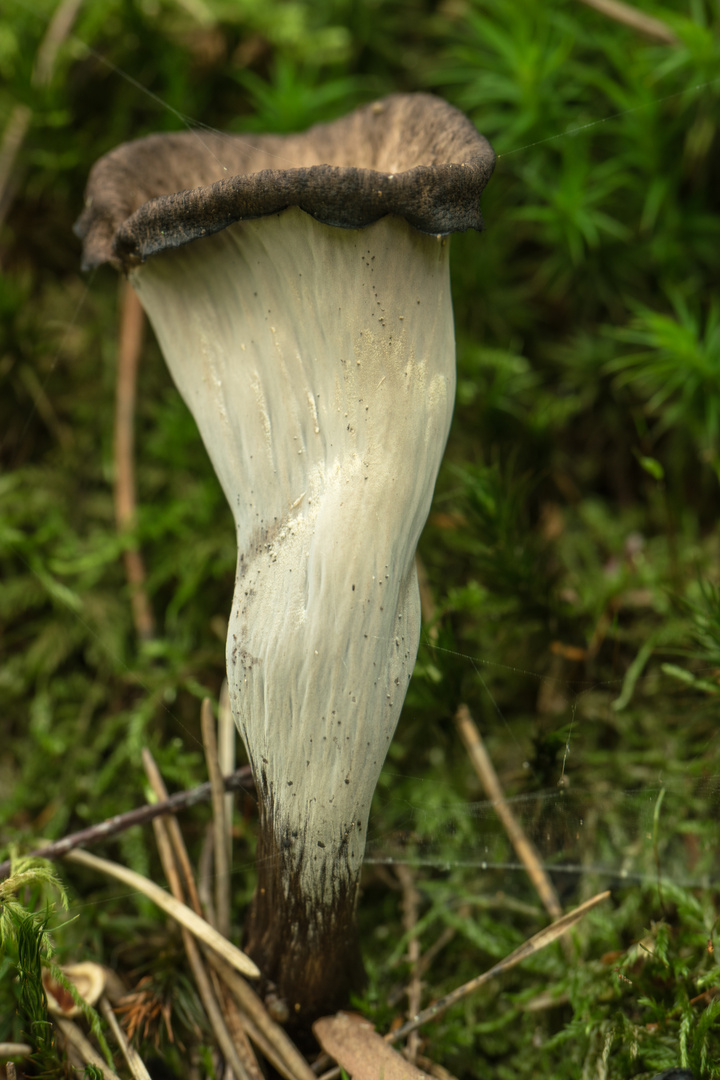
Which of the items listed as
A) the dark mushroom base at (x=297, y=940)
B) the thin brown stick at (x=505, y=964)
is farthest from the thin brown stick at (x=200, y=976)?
the thin brown stick at (x=505, y=964)

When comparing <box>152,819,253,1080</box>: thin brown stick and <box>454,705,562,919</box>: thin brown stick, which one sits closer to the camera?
<box>152,819,253,1080</box>: thin brown stick

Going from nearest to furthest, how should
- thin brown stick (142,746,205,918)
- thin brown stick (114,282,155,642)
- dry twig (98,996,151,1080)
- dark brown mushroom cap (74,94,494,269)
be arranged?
dark brown mushroom cap (74,94,494,269) < dry twig (98,996,151,1080) < thin brown stick (142,746,205,918) < thin brown stick (114,282,155,642)

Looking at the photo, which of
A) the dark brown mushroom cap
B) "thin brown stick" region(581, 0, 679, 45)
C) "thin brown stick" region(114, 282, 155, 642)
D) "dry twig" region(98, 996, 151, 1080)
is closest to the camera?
the dark brown mushroom cap

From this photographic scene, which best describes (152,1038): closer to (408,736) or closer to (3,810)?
(3,810)

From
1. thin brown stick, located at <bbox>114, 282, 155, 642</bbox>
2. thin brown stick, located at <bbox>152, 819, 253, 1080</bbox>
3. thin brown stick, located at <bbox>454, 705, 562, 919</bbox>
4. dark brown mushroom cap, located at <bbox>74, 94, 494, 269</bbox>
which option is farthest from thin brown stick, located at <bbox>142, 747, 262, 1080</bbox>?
dark brown mushroom cap, located at <bbox>74, 94, 494, 269</bbox>

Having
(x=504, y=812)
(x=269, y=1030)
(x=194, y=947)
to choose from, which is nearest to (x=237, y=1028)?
(x=269, y=1030)

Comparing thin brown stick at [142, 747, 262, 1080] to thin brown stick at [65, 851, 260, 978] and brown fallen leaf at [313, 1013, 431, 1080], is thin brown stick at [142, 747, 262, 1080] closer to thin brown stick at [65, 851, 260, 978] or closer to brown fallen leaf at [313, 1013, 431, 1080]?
thin brown stick at [65, 851, 260, 978]

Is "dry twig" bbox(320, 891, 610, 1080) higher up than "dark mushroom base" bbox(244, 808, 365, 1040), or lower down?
lower down
